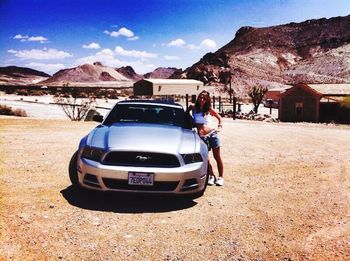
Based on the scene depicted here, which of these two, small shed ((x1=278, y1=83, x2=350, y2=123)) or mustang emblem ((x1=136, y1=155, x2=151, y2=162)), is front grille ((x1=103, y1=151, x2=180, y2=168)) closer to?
mustang emblem ((x1=136, y1=155, x2=151, y2=162))

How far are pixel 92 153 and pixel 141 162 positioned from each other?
723mm

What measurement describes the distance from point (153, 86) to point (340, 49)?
4462 inches

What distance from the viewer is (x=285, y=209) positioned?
19.5 ft

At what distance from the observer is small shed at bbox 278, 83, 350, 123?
1387 inches

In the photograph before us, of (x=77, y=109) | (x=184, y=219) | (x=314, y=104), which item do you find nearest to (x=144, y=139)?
(x=184, y=219)

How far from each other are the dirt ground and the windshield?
1.38m

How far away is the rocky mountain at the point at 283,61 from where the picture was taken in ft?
400

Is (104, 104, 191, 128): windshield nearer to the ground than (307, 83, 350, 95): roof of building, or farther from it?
nearer to the ground

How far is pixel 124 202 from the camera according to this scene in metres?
5.93

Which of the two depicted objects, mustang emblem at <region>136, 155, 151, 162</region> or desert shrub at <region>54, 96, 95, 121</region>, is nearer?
mustang emblem at <region>136, 155, 151, 162</region>

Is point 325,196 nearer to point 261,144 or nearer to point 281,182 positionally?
point 281,182

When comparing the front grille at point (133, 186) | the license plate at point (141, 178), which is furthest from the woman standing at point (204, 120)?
the license plate at point (141, 178)

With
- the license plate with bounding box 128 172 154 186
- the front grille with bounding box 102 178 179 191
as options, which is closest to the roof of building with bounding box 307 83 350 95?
the front grille with bounding box 102 178 179 191

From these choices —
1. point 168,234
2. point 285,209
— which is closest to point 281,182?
point 285,209
